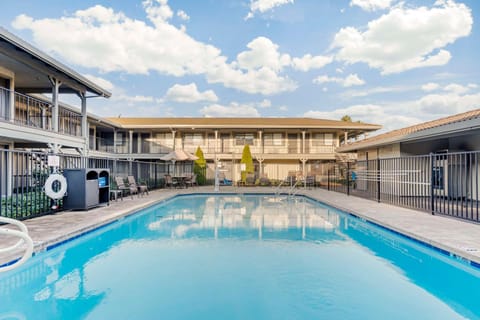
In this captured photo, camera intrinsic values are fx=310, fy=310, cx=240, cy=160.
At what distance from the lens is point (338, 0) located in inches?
667

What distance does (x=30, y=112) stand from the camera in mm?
14414

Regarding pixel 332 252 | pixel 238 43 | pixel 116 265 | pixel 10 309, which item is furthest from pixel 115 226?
pixel 238 43

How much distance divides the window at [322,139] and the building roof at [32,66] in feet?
55.5

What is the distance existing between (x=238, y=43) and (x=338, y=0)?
8419mm

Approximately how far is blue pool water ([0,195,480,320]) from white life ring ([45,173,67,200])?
6.16 ft

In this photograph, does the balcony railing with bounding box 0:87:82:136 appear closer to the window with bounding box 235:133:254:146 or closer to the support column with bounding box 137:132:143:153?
the support column with bounding box 137:132:143:153

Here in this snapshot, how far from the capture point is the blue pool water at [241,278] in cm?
357

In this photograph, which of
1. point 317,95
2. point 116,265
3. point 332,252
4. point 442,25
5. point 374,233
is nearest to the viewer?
point 116,265

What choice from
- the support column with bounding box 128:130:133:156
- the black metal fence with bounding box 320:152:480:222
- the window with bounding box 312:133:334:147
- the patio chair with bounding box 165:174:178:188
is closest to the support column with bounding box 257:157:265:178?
the window with bounding box 312:133:334:147

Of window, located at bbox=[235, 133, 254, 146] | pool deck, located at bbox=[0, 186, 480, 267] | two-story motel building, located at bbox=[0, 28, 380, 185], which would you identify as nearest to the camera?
pool deck, located at bbox=[0, 186, 480, 267]

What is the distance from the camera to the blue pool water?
3574mm

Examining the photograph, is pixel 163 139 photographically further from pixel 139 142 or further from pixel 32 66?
pixel 32 66

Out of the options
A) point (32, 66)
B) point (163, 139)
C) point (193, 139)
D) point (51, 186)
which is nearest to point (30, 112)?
point (32, 66)

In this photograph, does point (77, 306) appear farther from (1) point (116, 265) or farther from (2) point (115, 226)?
(2) point (115, 226)
